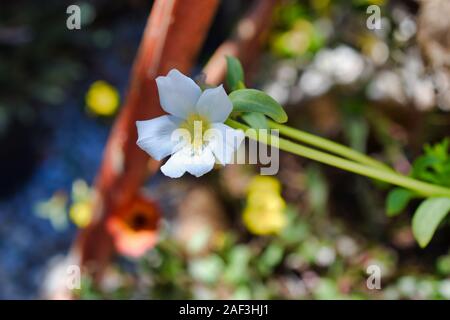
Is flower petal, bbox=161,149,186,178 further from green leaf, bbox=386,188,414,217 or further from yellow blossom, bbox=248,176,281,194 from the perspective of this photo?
yellow blossom, bbox=248,176,281,194

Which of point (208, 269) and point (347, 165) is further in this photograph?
point (208, 269)

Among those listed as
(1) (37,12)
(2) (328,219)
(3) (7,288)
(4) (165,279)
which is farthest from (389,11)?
(3) (7,288)

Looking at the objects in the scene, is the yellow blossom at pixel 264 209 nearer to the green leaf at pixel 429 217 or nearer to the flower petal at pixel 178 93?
the green leaf at pixel 429 217

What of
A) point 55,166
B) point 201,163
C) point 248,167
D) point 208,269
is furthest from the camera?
point 55,166

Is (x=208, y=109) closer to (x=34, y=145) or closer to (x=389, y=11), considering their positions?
(x=389, y=11)

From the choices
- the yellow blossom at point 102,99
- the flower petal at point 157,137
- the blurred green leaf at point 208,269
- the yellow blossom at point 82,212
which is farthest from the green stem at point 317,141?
the yellow blossom at point 102,99

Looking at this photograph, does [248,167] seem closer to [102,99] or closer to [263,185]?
[263,185]

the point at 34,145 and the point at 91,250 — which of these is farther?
the point at 34,145

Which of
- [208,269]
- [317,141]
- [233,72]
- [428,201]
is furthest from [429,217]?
[208,269]
